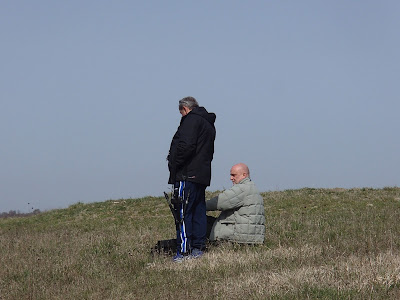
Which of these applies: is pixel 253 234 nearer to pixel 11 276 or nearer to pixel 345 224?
pixel 345 224

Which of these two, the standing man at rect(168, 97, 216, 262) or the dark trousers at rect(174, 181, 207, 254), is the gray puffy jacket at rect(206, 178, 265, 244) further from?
the standing man at rect(168, 97, 216, 262)

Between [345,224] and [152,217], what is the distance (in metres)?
8.49

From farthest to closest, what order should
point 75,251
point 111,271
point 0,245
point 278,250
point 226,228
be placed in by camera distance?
point 0,245 < point 75,251 < point 226,228 < point 278,250 < point 111,271

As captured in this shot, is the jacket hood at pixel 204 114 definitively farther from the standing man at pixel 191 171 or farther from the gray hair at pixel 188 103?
the gray hair at pixel 188 103

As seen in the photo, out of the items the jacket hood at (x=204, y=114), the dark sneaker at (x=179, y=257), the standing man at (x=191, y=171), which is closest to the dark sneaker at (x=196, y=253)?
the standing man at (x=191, y=171)

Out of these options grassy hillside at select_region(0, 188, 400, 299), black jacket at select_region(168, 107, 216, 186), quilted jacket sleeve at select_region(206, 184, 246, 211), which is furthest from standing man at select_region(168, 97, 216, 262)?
grassy hillside at select_region(0, 188, 400, 299)

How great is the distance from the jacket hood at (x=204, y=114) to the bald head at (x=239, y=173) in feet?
3.08

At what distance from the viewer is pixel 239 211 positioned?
984cm

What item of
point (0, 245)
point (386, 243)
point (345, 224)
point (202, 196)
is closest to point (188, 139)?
point (202, 196)

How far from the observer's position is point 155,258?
989 cm

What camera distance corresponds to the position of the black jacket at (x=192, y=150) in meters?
9.49

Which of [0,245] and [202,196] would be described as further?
[0,245]

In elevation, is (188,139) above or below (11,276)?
above

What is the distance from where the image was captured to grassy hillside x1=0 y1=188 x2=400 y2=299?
268 inches
